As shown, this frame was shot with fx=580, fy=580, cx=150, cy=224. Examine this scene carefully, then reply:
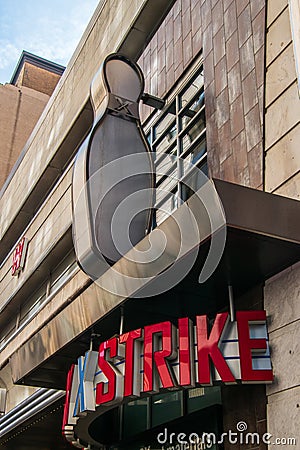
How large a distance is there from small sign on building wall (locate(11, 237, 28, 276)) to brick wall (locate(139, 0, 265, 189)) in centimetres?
1077

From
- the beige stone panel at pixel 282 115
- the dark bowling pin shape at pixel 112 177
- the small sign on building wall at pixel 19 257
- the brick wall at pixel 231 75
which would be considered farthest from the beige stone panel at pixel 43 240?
the beige stone panel at pixel 282 115

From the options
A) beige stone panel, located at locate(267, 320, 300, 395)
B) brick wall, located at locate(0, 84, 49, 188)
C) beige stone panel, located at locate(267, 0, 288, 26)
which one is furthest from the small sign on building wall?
brick wall, located at locate(0, 84, 49, 188)

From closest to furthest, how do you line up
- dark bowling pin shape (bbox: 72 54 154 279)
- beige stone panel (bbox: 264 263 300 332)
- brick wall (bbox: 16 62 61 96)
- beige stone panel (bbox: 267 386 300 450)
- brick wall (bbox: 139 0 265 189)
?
beige stone panel (bbox: 267 386 300 450), beige stone panel (bbox: 264 263 300 332), brick wall (bbox: 139 0 265 189), dark bowling pin shape (bbox: 72 54 154 279), brick wall (bbox: 16 62 61 96)

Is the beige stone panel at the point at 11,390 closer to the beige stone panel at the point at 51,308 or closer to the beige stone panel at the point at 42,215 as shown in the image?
the beige stone panel at the point at 51,308

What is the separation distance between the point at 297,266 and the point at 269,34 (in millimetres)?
4004

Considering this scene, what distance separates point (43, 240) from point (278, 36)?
12.8 meters

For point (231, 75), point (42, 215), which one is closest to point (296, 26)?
point (231, 75)

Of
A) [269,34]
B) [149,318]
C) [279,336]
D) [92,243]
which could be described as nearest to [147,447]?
[149,318]

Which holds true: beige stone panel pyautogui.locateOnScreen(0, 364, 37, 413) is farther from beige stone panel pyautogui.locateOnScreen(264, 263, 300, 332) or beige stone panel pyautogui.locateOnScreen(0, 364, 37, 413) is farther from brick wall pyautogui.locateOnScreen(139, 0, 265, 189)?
beige stone panel pyautogui.locateOnScreen(264, 263, 300, 332)

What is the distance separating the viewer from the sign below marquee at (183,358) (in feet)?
22.2

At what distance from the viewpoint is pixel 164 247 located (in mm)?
6906

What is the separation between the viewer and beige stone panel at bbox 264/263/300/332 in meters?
6.88

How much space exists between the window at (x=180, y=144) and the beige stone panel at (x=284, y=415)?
4.67m

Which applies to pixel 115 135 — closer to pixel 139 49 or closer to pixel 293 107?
pixel 293 107
